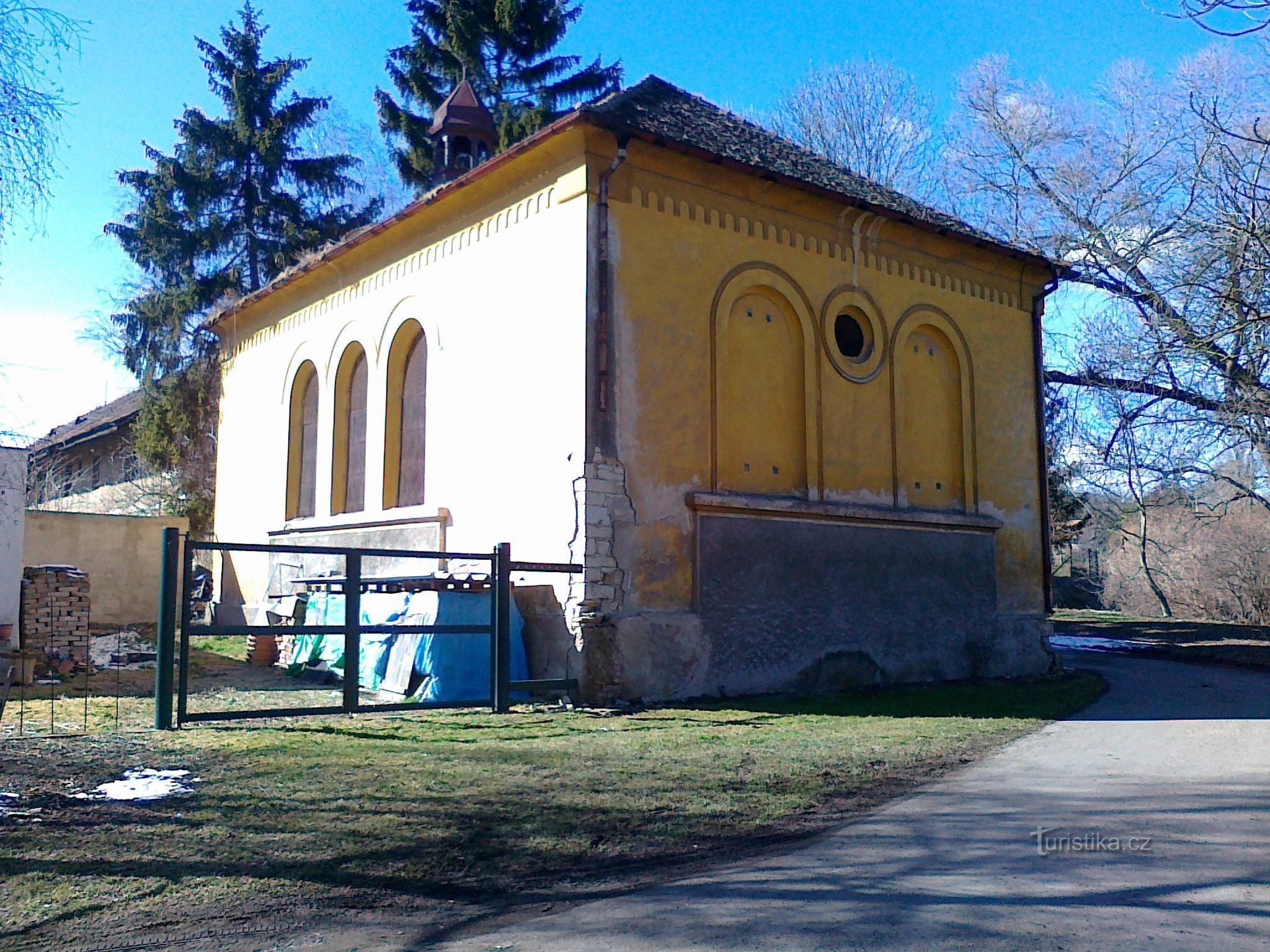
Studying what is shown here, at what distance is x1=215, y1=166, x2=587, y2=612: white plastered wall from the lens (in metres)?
11.9

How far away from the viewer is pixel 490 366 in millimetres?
13195

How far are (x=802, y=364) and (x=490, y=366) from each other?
4066 millimetres

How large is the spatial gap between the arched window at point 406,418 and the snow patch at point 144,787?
26.7 feet

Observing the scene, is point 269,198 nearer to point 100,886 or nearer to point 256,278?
point 256,278

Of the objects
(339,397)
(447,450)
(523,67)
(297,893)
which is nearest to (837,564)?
(447,450)

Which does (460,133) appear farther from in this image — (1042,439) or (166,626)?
(166,626)

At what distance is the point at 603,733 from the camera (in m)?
9.39

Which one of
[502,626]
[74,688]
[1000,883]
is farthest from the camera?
[74,688]

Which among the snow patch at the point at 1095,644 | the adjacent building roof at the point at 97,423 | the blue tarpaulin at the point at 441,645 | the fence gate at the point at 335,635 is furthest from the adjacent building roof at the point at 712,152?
the adjacent building roof at the point at 97,423

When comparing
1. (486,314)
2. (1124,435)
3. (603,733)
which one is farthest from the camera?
(1124,435)

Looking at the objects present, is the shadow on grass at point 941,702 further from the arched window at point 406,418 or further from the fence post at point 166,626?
the arched window at point 406,418

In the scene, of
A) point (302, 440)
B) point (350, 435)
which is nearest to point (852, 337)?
point (350, 435)

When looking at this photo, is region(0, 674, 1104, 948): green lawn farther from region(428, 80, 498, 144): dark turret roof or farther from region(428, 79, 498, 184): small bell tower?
region(428, 80, 498, 144): dark turret roof

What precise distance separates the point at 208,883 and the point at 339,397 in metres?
12.7
